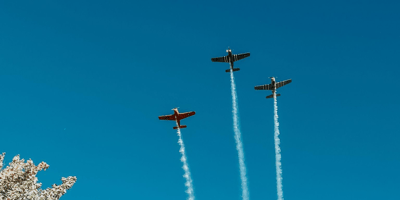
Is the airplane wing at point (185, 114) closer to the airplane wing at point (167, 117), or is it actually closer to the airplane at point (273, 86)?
the airplane wing at point (167, 117)

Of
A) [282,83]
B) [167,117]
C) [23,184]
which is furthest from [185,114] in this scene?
[23,184]

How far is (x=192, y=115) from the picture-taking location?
93.9 metres

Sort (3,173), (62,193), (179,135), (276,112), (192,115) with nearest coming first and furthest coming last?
(3,173), (62,193), (192,115), (179,135), (276,112)

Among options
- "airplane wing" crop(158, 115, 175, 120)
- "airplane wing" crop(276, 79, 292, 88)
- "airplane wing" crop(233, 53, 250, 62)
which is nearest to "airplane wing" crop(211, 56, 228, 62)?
"airplane wing" crop(233, 53, 250, 62)

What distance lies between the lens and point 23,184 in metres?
45.2

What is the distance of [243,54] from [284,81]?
18446 mm

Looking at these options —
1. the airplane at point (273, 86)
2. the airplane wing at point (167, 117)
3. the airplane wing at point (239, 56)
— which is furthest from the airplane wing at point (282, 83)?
the airplane wing at point (167, 117)

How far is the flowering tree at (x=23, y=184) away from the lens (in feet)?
144

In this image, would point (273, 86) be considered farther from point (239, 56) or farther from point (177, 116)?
point (177, 116)

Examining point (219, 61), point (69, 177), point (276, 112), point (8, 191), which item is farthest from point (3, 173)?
point (276, 112)

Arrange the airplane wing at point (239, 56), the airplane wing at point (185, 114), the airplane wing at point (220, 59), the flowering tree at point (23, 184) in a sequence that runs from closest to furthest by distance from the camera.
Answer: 1. the flowering tree at point (23, 184)
2. the airplane wing at point (185, 114)
3. the airplane wing at point (239, 56)
4. the airplane wing at point (220, 59)

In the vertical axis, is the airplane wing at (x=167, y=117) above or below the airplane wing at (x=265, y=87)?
below

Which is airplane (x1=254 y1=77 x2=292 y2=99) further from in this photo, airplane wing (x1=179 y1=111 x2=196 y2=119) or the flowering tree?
the flowering tree

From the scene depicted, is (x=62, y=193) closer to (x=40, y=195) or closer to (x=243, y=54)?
(x=40, y=195)
